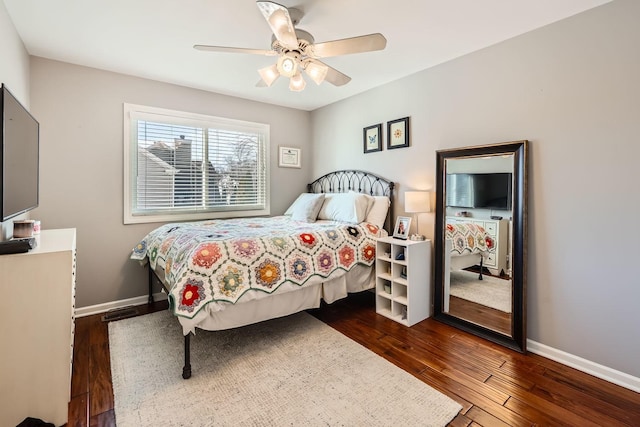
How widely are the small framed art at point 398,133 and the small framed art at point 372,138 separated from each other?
132 mm

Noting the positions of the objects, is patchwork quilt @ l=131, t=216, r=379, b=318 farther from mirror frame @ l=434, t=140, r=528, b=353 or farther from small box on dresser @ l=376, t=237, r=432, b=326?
mirror frame @ l=434, t=140, r=528, b=353

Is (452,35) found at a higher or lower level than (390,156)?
higher

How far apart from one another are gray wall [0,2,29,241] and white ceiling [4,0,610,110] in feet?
0.32

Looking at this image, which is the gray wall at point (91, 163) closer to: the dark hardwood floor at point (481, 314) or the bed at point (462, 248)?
the bed at point (462, 248)

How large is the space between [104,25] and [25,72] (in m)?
0.98

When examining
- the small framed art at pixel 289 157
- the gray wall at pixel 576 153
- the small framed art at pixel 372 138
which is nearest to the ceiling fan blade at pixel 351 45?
the gray wall at pixel 576 153

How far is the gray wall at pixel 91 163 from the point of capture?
2816 millimetres

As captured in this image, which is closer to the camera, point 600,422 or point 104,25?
point 600,422

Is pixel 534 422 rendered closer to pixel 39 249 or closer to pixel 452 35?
pixel 452 35

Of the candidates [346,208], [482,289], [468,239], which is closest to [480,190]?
[468,239]

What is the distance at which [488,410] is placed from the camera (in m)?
1.69

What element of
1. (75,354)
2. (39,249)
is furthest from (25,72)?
(75,354)

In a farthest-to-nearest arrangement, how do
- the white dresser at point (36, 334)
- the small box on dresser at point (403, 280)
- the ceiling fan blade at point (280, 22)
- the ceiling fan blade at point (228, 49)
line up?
1. the small box on dresser at point (403, 280)
2. the ceiling fan blade at point (228, 49)
3. the ceiling fan blade at point (280, 22)
4. the white dresser at point (36, 334)

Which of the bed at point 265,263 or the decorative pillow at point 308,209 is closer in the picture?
the bed at point 265,263
